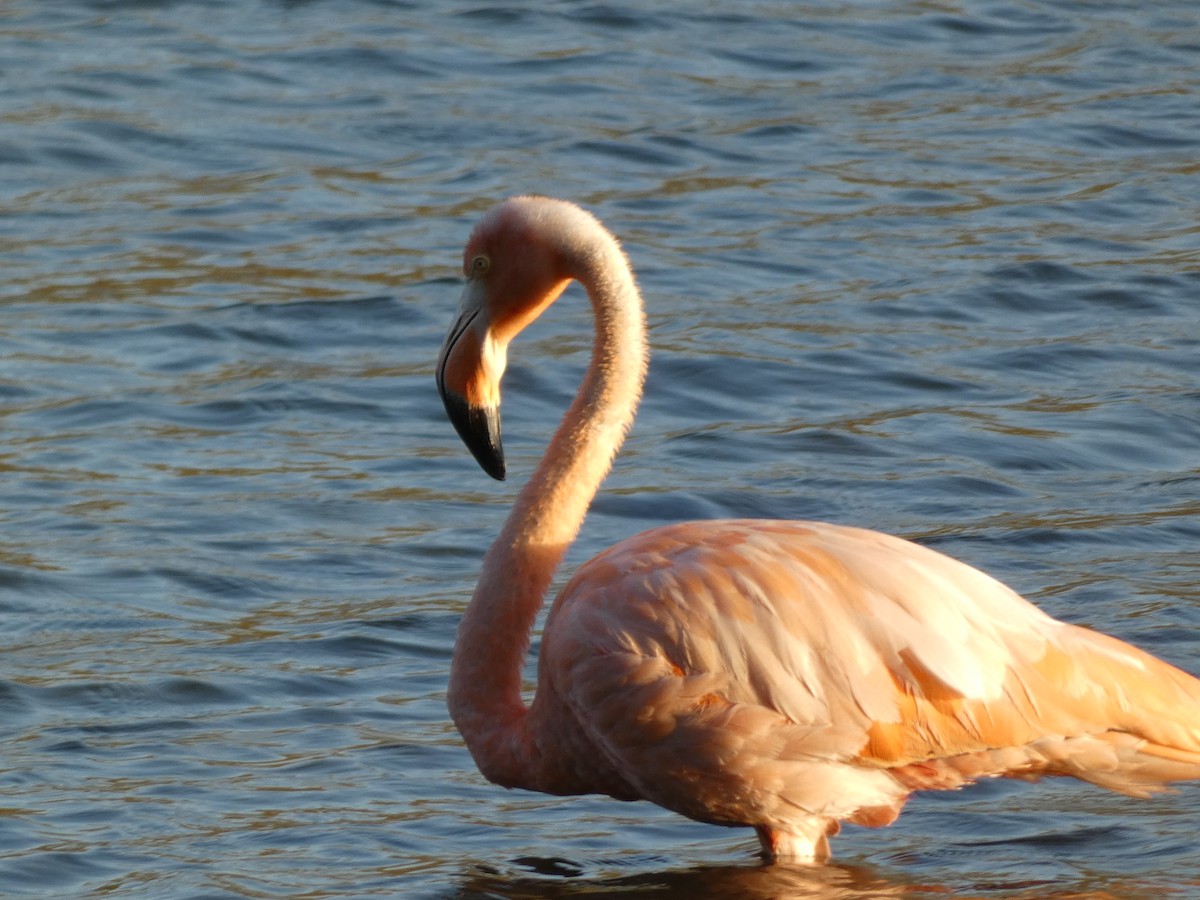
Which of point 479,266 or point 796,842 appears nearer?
point 796,842

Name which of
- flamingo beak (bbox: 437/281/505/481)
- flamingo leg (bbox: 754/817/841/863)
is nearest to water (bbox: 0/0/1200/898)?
flamingo leg (bbox: 754/817/841/863)

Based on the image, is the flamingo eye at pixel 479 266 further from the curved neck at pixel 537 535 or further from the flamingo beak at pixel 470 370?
the curved neck at pixel 537 535

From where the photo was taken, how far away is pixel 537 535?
18.3ft

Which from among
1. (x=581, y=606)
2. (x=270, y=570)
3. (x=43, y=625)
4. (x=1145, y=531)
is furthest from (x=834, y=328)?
(x=581, y=606)

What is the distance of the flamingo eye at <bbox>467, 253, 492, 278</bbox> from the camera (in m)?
5.57

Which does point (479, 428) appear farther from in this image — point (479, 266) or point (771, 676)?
point (771, 676)

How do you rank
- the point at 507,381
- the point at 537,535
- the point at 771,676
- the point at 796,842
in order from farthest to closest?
the point at 507,381, the point at 537,535, the point at 796,842, the point at 771,676

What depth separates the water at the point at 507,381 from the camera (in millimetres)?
5805

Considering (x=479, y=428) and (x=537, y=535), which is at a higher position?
(x=479, y=428)

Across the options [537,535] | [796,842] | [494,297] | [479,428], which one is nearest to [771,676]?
[796,842]

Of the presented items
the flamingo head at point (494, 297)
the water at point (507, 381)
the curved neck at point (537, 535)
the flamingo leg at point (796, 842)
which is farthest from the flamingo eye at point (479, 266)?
the flamingo leg at point (796, 842)

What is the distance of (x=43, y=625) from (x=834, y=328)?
4396 millimetres

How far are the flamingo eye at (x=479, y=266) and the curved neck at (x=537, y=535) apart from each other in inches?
9.2

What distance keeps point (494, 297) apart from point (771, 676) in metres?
1.28
